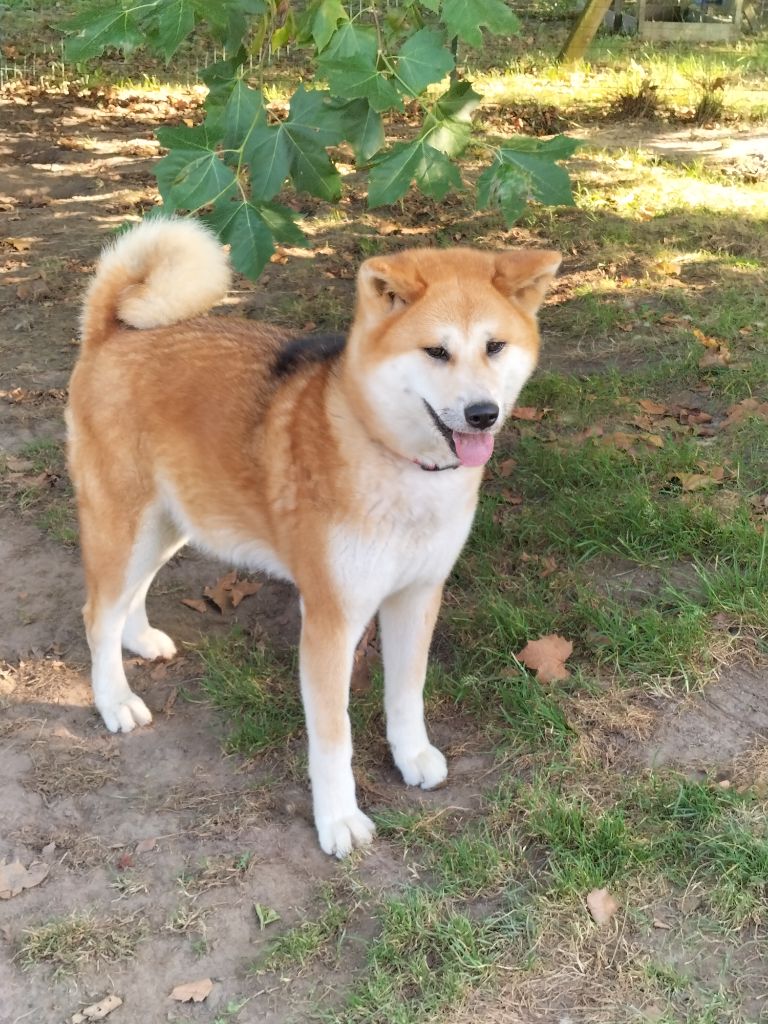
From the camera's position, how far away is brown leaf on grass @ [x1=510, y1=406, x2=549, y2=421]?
510 centimetres

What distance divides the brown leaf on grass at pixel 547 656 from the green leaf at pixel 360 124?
1.76 metres

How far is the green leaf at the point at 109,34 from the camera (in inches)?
122

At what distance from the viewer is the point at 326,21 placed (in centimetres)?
330

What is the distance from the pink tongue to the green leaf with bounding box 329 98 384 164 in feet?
3.89

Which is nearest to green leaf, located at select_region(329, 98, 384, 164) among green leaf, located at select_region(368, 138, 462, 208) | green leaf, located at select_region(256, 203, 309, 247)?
green leaf, located at select_region(368, 138, 462, 208)

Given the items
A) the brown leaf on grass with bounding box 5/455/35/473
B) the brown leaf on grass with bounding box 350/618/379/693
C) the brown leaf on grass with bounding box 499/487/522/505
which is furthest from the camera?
→ the brown leaf on grass with bounding box 5/455/35/473

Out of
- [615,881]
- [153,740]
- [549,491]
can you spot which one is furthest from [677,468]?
[153,740]

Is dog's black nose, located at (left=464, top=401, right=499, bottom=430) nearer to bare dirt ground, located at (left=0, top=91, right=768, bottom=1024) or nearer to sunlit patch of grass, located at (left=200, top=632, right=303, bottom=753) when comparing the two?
bare dirt ground, located at (left=0, top=91, right=768, bottom=1024)

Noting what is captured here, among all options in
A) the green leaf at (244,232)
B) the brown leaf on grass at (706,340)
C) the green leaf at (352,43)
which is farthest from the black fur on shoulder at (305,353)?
the brown leaf on grass at (706,340)

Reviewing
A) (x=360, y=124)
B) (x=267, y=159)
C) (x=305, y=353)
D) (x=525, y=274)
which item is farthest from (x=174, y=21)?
(x=525, y=274)

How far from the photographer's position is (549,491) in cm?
452

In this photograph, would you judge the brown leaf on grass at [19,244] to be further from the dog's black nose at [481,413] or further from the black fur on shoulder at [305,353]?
the dog's black nose at [481,413]

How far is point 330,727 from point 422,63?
206 centimetres

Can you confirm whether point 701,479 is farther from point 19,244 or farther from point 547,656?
point 19,244
